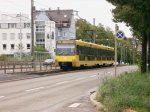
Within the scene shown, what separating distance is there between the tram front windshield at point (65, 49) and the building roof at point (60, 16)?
3443 inches

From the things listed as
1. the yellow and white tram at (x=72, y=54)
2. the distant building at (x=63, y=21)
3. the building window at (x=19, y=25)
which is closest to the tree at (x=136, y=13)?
the yellow and white tram at (x=72, y=54)

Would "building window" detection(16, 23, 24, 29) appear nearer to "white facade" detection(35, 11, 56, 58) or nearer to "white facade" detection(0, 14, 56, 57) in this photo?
"white facade" detection(0, 14, 56, 57)

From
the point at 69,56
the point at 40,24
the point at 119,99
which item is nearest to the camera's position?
the point at 119,99

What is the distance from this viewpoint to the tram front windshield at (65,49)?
53.4 metres

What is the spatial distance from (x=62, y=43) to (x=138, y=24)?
26.0 meters

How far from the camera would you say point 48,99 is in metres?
20.0

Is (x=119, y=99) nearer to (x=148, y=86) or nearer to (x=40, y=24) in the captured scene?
(x=148, y=86)

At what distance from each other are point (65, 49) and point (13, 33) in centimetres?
8347

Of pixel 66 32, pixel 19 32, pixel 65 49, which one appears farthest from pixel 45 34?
pixel 65 49

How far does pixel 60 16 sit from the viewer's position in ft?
473

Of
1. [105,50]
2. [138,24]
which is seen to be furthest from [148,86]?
[105,50]

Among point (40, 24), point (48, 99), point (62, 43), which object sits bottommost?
point (48, 99)

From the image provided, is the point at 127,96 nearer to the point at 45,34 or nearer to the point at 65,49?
the point at 65,49

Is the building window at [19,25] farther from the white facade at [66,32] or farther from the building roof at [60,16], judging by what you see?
the white facade at [66,32]
